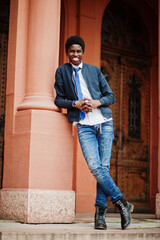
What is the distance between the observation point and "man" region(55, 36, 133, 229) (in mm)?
5117

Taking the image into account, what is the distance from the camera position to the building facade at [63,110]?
18.7 feet

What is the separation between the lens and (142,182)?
394 inches

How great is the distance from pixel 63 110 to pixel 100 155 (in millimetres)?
3231

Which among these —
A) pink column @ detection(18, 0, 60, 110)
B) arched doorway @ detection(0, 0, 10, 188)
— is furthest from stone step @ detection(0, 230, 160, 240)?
arched doorway @ detection(0, 0, 10, 188)

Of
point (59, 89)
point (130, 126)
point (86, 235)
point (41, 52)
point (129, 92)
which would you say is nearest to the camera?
point (86, 235)

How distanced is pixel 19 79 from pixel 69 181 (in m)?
1.54

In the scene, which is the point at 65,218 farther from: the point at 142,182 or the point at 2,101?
the point at 142,182

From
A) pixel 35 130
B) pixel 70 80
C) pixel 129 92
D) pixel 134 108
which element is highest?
pixel 129 92

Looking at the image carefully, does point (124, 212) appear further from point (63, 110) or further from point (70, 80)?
point (63, 110)

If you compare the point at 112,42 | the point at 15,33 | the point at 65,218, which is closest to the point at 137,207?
the point at 112,42

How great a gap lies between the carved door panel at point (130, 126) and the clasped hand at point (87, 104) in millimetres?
4349

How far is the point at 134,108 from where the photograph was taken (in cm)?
1012

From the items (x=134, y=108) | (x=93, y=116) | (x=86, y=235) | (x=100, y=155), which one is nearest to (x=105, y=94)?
(x=93, y=116)

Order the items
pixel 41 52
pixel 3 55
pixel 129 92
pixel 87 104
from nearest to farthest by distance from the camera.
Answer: pixel 87 104
pixel 41 52
pixel 3 55
pixel 129 92
